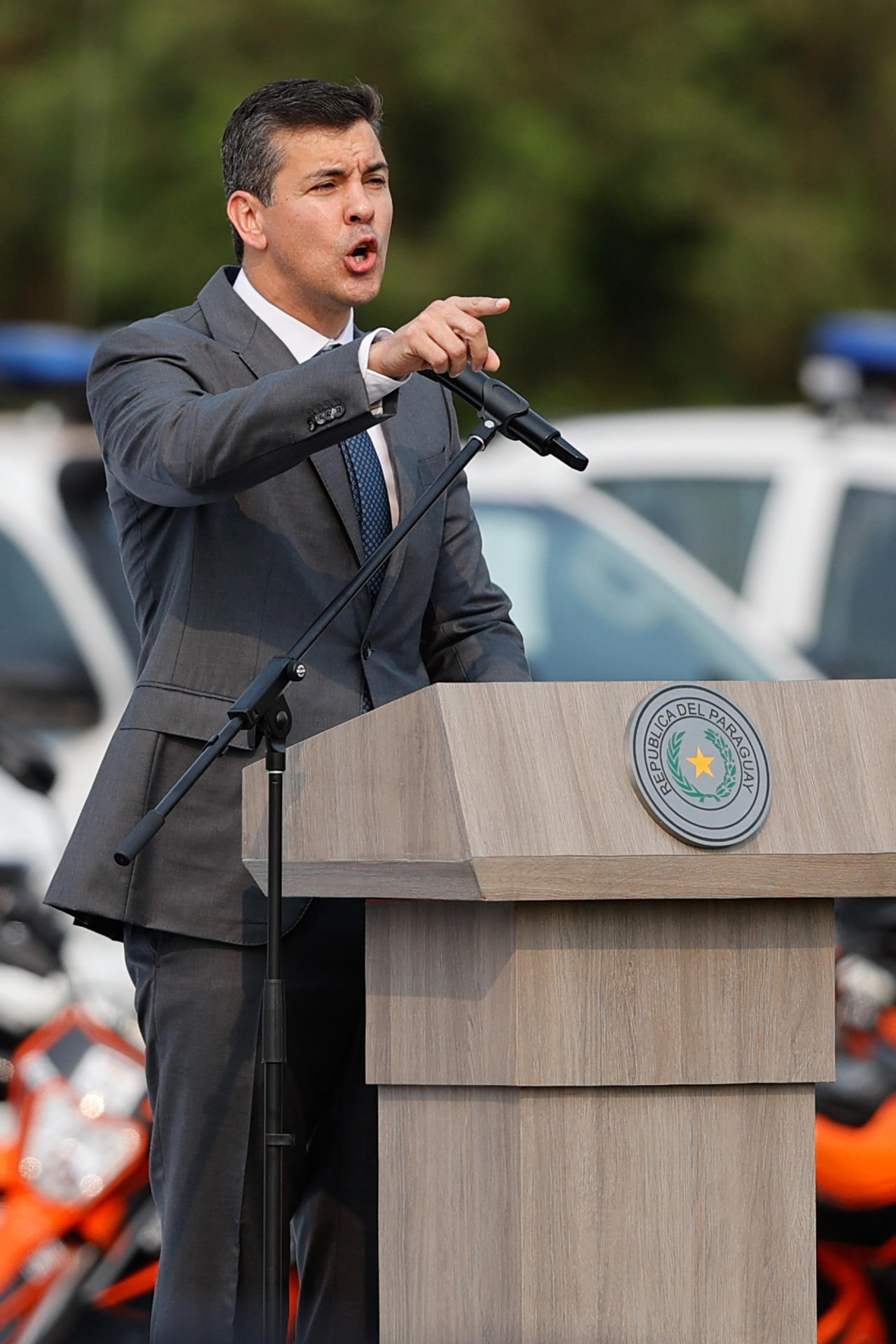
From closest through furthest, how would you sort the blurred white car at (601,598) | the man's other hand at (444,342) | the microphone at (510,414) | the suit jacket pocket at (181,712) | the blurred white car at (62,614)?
1. the man's other hand at (444,342)
2. the microphone at (510,414)
3. the suit jacket pocket at (181,712)
4. the blurred white car at (62,614)
5. the blurred white car at (601,598)

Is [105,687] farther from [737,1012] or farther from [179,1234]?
[737,1012]

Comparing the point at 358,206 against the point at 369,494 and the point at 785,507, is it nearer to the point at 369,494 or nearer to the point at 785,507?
the point at 369,494

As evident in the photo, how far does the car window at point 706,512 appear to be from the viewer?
755cm

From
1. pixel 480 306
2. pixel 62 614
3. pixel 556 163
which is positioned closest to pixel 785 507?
pixel 62 614

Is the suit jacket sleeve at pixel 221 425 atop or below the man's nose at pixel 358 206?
below

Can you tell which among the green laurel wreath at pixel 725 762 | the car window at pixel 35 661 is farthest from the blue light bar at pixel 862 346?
the green laurel wreath at pixel 725 762

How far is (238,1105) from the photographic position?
292cm

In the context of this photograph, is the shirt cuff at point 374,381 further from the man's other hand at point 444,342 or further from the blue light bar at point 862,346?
the blue light bar at point 862,346

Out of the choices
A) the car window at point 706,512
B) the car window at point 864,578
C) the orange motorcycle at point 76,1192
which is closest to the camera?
the orange motorcycle at point 76,1192

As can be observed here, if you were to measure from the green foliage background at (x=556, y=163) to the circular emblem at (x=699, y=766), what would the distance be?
13.5 meters

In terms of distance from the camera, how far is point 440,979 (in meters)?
2.62

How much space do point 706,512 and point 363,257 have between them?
15.7 ft

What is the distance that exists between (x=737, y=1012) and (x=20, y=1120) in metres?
1.87

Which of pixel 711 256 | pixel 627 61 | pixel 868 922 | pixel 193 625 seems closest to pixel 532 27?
pixel 627 61
